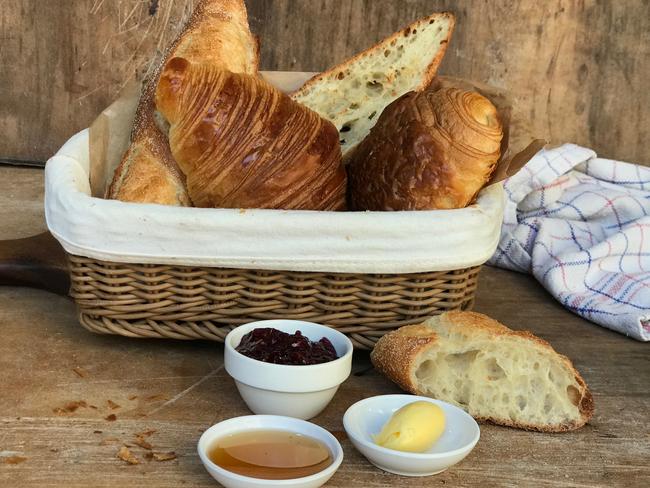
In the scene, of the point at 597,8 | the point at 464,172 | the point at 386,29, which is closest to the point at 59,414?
the point at 464,172

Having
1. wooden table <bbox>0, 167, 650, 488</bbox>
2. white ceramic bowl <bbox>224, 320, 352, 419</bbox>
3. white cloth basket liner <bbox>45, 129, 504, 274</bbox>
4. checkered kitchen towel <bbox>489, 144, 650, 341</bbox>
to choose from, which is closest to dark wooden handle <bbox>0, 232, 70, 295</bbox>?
wooden table <bbox>0, 167, 650, 488</bbox>

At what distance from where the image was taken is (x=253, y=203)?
1794 millimetres

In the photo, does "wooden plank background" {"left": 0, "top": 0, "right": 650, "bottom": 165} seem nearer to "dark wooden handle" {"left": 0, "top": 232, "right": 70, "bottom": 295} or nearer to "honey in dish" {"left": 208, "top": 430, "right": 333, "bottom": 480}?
"dark wooden handle" {"left": 0, "top": 232, "right": 70, "bottom": 295}

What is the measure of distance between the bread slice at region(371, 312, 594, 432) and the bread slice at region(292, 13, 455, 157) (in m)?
0.68

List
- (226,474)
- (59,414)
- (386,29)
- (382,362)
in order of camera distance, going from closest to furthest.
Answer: (226,474)
(59,414)
(382,362)
(386,29)

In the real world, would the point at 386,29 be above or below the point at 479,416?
above

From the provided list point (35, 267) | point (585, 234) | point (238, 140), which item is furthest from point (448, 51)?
point (35, 267)

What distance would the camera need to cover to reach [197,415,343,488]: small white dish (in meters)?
1.27

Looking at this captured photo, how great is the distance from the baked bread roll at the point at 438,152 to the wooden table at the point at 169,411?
360 millimetres

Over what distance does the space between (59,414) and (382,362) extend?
570 millimetres

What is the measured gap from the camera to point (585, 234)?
248 centimetres

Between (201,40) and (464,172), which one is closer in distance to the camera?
(464,172)

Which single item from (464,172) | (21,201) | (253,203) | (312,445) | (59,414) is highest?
(464,172)

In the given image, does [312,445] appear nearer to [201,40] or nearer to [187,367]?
[187,367]
